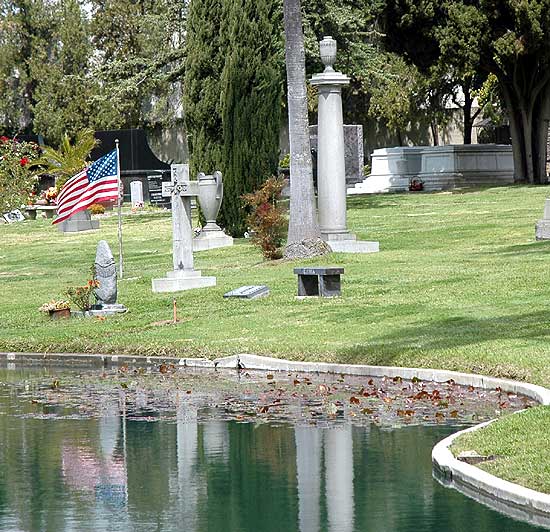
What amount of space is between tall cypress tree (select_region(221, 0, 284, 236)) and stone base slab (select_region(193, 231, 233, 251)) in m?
1.80

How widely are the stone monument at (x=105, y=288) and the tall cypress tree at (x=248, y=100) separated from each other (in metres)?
12.1

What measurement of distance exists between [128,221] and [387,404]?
29.0 metres

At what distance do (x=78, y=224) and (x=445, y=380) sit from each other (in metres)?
26.0

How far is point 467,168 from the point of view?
4762 cm

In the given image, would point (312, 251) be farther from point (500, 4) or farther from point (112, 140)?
point (112, 140)

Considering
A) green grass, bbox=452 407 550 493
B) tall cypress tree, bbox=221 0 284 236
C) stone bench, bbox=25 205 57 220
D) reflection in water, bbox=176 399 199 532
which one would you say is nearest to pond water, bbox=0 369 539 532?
reflection in water, bbox=176 399 199 532

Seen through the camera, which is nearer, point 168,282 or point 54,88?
point 168,282

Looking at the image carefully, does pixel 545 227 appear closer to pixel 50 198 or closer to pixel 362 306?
pixel 362 306

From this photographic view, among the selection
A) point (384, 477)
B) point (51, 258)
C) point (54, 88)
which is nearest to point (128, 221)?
point (51, 258)

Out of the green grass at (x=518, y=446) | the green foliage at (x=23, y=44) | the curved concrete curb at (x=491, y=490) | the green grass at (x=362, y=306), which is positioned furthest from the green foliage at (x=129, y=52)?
the curved concrete curb at (x=491, y=490)

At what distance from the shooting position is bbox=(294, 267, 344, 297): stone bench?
22.0m

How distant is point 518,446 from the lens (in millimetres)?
11078

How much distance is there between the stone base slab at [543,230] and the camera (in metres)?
27.2

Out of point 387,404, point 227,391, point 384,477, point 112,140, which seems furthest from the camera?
point 112,140
